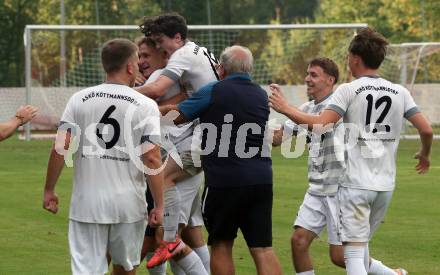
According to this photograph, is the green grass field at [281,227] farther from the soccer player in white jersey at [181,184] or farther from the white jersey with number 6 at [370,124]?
the white jersey with number 6 at [370,124]

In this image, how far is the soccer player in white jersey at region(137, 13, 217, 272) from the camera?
10312mm

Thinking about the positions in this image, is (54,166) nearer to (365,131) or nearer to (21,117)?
(21,117)

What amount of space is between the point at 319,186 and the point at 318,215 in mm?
273

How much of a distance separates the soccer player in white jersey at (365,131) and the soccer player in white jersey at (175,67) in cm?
155

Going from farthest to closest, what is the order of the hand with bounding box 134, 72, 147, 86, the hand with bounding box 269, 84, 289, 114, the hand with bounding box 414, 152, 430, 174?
1. the hand with bounding box 134, 72, 147, 86
2. the hand with bounding box 414, 152, 430, 174
3. the hand with bounding box 269, 84, 289, 114

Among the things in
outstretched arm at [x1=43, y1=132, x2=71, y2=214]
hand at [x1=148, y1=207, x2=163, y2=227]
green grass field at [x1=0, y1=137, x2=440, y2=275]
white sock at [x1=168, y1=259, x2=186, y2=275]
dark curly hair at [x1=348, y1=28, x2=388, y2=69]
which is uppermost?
dark curly hair at [x1=348, y1=28, x2=388, y2=69]

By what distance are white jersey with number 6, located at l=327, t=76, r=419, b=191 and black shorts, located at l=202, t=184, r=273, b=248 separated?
28.7 inches

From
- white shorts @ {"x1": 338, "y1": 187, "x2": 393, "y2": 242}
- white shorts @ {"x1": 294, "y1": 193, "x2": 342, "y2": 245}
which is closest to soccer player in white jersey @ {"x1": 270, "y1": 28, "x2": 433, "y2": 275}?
white shorts @ {"x1": 338, "y1": 187, "x2": 393, "y2": 242}

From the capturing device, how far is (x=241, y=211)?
9500 millimetres

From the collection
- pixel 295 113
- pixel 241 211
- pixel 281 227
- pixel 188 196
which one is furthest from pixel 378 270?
pixel 281 227

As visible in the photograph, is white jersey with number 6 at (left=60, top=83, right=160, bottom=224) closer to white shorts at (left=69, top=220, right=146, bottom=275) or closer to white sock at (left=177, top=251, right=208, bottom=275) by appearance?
white shorts at (left=69, top=220, right=146, bottom=275)

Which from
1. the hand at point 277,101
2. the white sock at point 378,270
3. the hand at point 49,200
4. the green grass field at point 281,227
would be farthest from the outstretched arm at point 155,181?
the green grass field at point 281,227

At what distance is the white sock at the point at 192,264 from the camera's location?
1046cm

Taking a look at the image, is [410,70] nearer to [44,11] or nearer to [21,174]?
[21,174]
